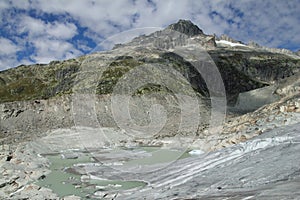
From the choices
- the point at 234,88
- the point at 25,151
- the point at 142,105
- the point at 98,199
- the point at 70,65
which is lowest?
the point at 98,199

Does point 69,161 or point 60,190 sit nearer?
point 60,190

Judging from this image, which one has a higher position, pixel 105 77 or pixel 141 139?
pixel 105 77

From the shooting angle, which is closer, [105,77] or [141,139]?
[141,139]

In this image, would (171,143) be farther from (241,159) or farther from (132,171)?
(241,159)

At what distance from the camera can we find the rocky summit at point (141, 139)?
49.6 feet

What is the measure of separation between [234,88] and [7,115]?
353ft

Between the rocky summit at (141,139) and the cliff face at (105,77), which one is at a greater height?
the cliff face at (105,77)

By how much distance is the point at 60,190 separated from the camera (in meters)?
18.5

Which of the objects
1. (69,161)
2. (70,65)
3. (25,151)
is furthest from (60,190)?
(70,65)

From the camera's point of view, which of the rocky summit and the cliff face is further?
the cliff face

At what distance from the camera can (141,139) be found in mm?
48094

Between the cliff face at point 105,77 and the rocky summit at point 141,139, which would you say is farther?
the cliff face at point 105,77

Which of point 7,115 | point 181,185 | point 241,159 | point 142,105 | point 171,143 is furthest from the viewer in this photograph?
point 142,105

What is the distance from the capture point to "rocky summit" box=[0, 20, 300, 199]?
596 inches
